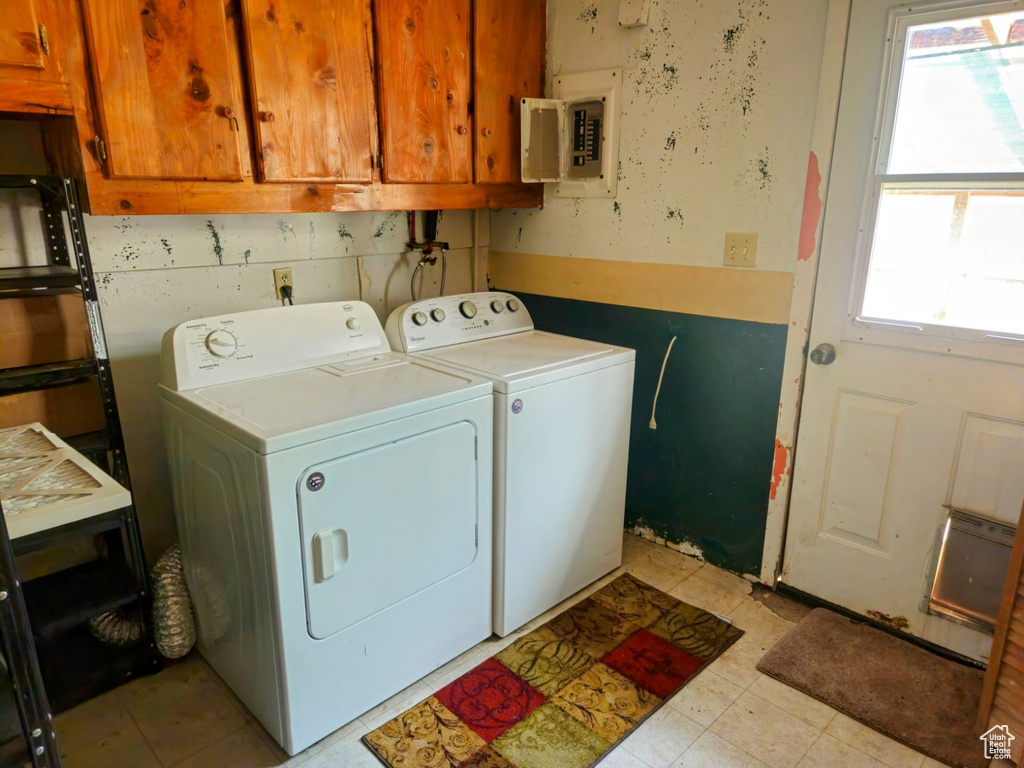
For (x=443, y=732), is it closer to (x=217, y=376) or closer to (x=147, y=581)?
(x=147, y=581)

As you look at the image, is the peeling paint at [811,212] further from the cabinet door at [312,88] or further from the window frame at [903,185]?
the cabinet door at [312,88]

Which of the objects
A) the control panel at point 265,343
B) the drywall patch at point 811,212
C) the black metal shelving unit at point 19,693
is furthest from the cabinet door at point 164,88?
the drywall patch at point 811,212

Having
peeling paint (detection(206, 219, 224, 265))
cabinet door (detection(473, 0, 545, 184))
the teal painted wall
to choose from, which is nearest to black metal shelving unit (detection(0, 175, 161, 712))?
peeling paint (detection(206, 219, 224, 265))

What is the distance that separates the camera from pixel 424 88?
7.21 feet

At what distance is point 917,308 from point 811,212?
44cm

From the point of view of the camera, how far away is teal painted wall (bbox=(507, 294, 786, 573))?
2.33m

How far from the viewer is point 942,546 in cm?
200

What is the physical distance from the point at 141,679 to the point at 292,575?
2.70 ft

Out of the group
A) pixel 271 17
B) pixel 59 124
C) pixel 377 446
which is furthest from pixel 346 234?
pixel 377 446

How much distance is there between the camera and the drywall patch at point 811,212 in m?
2.06

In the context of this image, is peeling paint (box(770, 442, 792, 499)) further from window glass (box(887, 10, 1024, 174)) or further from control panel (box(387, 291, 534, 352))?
control panel (box(387, 291, 534, 352))

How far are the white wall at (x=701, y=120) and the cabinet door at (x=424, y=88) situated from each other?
0.54 meters

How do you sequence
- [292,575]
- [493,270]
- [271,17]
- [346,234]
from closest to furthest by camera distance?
[292,575] → [271,17] → [346,234] → [493,270]

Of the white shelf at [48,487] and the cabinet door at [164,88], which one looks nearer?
the white shelf at [48,487]
